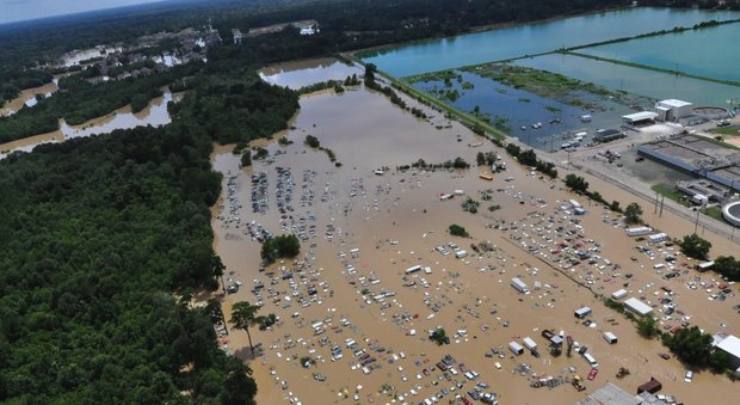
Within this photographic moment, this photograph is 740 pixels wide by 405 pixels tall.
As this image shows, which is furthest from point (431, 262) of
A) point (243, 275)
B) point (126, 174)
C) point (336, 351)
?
point (126, 174)

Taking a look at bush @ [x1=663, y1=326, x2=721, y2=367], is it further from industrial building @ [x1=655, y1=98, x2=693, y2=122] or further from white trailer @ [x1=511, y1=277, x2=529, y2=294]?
industrial building @ [x1=655, y1=98, x2=693, y2=122]

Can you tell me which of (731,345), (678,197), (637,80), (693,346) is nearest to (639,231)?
(678,197)

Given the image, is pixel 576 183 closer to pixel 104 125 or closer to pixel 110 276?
pixel 110 276

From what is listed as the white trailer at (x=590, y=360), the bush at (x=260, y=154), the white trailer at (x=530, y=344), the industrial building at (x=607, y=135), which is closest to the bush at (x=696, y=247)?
the white trailer at (x=590, y=360)

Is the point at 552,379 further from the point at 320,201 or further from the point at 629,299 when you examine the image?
the point at 320,201

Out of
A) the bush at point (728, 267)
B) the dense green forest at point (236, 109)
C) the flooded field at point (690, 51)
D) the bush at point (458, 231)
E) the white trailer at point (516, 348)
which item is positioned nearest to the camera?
the white trailer at point (516, 348)

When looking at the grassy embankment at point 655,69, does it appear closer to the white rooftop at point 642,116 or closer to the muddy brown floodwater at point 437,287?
the white rooftop at point 642,116
